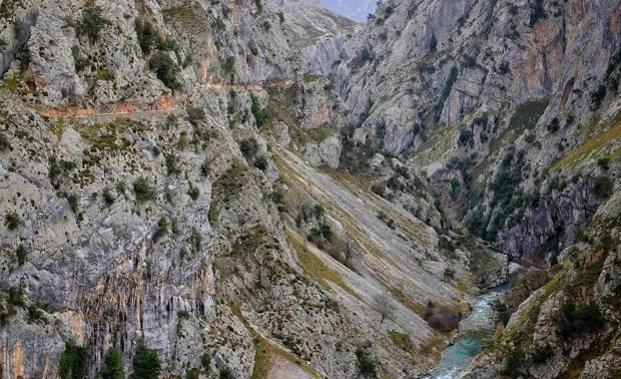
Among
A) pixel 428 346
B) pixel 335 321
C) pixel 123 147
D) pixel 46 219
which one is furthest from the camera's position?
pixel 428 346

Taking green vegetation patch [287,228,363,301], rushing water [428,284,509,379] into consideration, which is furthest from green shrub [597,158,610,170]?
green vegetation patch [287,228,363,301]

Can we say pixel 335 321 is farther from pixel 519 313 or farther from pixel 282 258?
pixel 519 313

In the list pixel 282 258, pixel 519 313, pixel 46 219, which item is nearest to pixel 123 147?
pixel 46 219

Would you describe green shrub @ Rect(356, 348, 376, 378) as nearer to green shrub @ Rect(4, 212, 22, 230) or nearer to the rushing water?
the rushing water

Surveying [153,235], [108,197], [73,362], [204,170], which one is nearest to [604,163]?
[204,170]

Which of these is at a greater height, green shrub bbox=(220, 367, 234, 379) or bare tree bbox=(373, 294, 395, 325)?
green shrub bbox=(220, 367, 234, 379)

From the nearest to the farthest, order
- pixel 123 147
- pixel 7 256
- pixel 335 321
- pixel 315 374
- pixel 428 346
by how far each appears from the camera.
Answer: pixel 7 256 → pixel 123 147 → pixel 315 374 → pixel 335 321 → pixel 428 346
